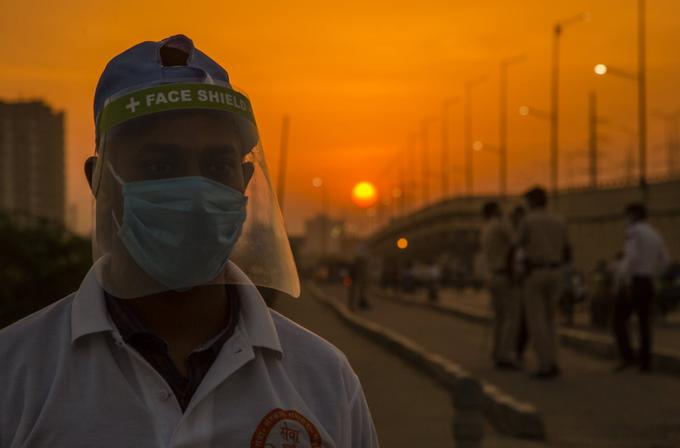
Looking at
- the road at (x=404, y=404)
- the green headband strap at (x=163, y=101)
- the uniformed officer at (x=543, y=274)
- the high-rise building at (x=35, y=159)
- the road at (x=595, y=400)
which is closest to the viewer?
the green headband strap at (x=163, y=101)

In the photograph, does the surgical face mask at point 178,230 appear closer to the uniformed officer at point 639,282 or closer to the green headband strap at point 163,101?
the green headband strap at point 163,101

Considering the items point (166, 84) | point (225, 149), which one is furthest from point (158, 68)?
point (225, 149)

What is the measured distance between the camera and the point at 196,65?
8.24ft

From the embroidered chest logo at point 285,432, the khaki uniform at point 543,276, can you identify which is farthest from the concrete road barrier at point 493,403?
the embroidered chest logo at point 285,432

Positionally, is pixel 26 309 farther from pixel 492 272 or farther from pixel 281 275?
pixel 281 275

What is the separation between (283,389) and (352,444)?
22 centimetres

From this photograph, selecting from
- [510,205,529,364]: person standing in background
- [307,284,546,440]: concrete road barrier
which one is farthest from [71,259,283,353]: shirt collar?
[510,205,529,364]: person standing in background

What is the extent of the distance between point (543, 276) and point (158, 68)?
11982 mm

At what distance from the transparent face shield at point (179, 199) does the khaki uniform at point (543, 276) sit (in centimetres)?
1163

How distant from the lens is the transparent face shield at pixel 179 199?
233 centimetres

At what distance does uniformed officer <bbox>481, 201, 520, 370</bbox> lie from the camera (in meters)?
15.3

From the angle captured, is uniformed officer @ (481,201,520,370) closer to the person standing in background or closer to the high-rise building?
the person standing in background

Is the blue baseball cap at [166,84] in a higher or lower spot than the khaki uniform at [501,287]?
higher

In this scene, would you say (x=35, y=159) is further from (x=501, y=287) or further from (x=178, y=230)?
(x=178, y=230)
